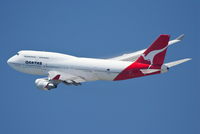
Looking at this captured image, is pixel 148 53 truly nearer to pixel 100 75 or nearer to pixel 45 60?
pixel 100 75

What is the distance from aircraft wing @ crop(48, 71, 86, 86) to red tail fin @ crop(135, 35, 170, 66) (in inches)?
452

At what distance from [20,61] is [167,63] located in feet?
92.4

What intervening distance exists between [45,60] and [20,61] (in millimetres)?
5601

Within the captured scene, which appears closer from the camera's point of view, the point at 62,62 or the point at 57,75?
the point at 57,75

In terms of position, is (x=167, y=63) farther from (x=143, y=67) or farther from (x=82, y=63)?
(x=82, y=63)

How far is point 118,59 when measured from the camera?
4535 inches

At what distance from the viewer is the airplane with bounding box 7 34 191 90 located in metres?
103

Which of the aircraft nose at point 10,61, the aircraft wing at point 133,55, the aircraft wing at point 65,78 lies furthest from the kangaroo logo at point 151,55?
the aircraft nose at point 10,61

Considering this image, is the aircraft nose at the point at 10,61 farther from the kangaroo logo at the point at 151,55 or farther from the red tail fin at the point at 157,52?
the kangaroo logo at the point at 151,55

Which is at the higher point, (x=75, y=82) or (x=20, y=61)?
(x=20, y=61)

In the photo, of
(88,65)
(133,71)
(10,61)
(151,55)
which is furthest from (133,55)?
(10,61)

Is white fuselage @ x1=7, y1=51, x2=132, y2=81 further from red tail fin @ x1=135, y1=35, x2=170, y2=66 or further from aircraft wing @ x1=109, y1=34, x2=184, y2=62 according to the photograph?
aircraft wing @ x1=109, y1=34, x2=184, y2=62

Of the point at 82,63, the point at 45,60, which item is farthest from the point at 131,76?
the point at 45,60

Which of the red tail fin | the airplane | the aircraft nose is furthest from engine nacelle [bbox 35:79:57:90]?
the red tail fin
